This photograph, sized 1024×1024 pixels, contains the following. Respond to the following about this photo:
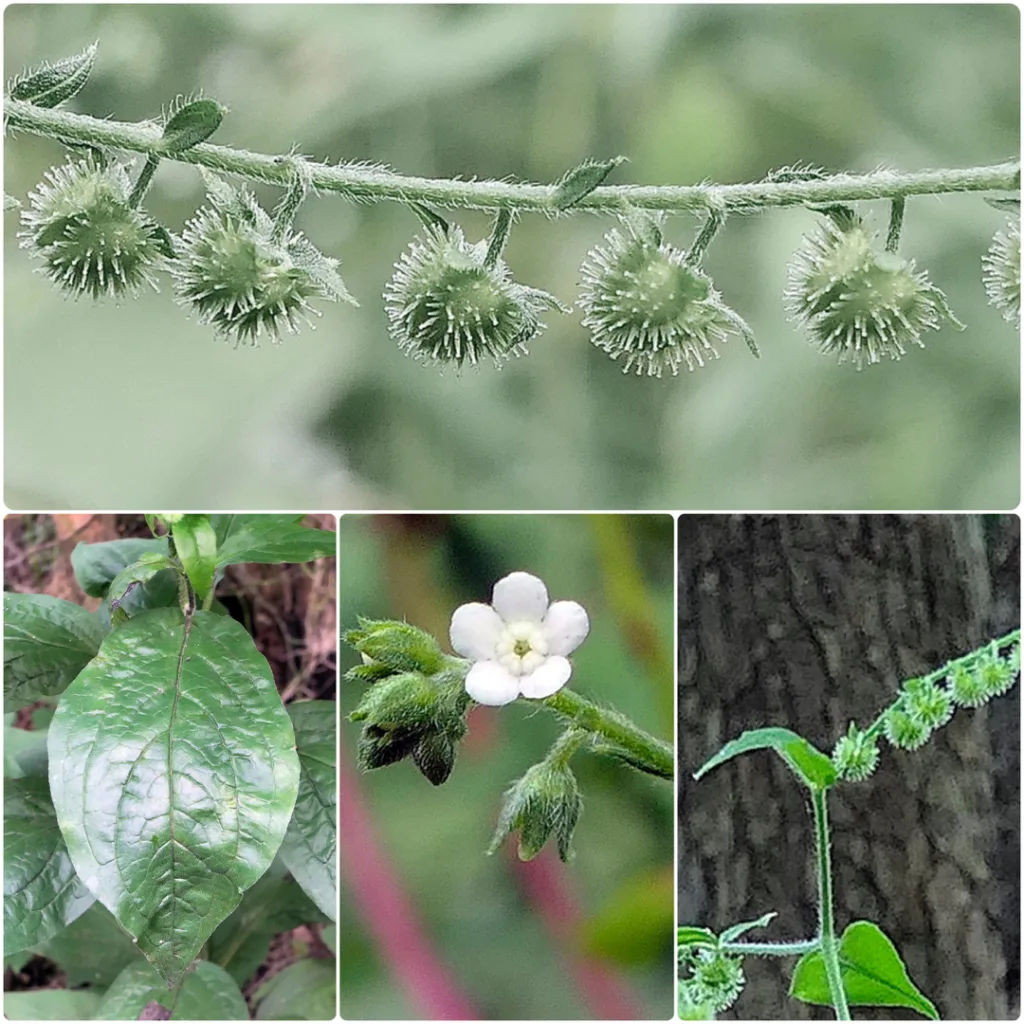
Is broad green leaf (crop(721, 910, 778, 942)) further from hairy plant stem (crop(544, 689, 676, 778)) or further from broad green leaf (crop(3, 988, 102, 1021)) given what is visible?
broad green leaf (crop(3, 988, 102, 1021))

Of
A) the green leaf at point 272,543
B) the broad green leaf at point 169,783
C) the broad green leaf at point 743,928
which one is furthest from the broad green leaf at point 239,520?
the broad green leaf at point 743,928

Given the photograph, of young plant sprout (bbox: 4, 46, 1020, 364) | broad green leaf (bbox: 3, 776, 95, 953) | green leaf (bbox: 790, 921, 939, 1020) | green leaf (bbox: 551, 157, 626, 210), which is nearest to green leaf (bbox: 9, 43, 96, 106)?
young plant sprout (bbox: 4, 46, 1020, 364)

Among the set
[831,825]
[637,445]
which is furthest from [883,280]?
[831,825]

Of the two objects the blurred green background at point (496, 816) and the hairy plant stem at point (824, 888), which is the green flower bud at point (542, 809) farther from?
the hairy plant stem at point (824, 888)

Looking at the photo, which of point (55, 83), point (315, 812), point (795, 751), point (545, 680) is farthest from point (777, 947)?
point (55, 83)

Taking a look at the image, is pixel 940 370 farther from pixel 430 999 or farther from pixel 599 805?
pixel 430 999

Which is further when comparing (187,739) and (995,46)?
(995,46)
